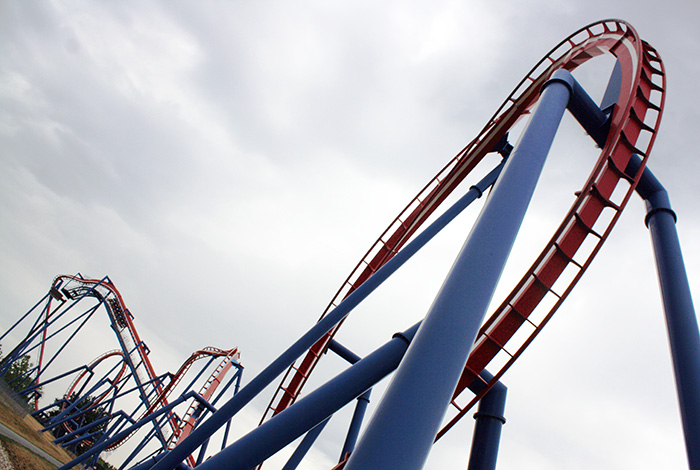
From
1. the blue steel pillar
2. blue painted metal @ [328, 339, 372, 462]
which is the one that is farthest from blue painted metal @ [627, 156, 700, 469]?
blue painted metal @ [328, 339, 372, 462]

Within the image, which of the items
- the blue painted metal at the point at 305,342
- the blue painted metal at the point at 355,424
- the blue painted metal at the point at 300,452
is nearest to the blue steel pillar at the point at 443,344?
the blue painted metal at the point at 305,342

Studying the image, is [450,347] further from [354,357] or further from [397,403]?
[354,357]

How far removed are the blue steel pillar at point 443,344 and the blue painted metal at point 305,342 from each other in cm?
317

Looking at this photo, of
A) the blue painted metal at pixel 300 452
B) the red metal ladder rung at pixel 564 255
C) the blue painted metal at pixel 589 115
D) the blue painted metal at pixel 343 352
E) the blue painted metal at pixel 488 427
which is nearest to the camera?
the blue painted metal at pixel 488 427

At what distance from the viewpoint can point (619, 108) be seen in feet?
19.2

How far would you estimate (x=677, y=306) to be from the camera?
4.95m

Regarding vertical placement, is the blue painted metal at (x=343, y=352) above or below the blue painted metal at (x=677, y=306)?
below

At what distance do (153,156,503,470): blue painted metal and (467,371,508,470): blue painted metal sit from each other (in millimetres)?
1862

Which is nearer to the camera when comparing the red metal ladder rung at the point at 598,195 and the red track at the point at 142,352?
the red metal ladder rung at the point at 598,195

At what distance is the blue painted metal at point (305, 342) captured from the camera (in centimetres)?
420

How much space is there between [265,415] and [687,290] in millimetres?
7336

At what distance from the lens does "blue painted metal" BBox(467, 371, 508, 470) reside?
4184mm

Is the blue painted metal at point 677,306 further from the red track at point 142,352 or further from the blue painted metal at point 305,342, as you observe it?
the red track at point 142,352

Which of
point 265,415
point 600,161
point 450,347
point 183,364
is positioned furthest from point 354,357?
point 183,364
